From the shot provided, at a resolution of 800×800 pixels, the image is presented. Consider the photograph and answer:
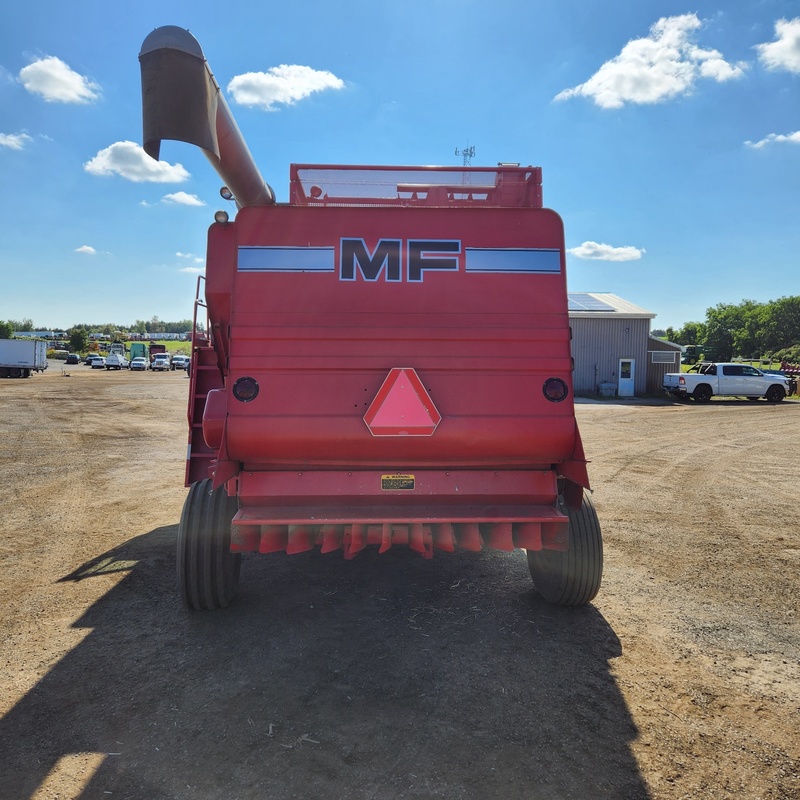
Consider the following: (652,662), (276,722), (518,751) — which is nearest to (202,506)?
(276,722)

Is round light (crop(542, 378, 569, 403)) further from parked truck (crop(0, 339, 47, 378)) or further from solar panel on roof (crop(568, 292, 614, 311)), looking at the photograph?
parked truck (crop(0, 339, 47, 378))

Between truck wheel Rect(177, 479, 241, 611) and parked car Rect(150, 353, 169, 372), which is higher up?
parked car Rect(150, 353, 169, 372)

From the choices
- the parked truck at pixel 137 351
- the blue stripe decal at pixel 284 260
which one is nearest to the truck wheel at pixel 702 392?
the blue stripe decal at pixel 284 260

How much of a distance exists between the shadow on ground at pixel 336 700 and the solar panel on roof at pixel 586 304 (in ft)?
84.6

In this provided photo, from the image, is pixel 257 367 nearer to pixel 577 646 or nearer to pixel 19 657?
pixel 19 657

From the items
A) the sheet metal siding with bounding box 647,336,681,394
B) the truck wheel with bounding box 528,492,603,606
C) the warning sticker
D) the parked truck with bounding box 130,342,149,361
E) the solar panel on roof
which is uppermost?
the solar panel on roof

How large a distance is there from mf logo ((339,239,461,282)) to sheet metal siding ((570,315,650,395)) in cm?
2551

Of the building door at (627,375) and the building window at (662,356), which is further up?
the building window at (662,356)

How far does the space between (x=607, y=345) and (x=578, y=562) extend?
85.3 ft

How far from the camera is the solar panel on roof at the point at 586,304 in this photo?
28.8m

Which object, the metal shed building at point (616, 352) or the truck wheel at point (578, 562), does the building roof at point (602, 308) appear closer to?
the metal shed building at point (616, 352)

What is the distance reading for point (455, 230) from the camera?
3.89 metres

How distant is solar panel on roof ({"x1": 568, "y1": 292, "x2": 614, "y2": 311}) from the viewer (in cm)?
2884

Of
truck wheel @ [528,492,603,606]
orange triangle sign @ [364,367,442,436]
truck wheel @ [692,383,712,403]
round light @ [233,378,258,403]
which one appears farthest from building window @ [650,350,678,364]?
round light @ [233,378,258,403]
